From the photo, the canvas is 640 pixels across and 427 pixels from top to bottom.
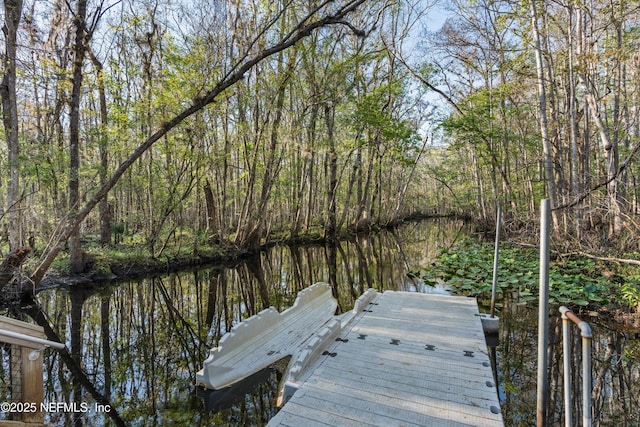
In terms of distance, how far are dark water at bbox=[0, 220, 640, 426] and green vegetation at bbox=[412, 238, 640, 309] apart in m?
0.76

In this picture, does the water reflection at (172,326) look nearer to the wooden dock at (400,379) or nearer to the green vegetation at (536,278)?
the wooden dock at (400,379)

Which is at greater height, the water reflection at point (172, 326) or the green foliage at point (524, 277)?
the green foliage at point (524, 277)

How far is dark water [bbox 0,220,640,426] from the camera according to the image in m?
3.72

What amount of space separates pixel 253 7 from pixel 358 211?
15.3m

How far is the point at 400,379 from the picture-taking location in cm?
354

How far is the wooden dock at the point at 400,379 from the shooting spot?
2.89m

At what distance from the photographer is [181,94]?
32.0ft

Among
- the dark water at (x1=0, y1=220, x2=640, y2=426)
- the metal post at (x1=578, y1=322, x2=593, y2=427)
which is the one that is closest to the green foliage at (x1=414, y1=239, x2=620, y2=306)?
the dark water at (x1=0, y1=220, x2=640, y2=426)

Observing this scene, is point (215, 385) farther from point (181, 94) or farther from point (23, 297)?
point (181, 94)

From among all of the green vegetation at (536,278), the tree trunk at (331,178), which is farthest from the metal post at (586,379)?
the tree trunk at (331,178)

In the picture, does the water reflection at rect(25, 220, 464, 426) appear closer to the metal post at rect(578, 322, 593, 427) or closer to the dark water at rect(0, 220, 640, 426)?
the dark water at rect(0, 220, 640, 426)

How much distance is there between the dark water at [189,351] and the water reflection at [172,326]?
0.02 m

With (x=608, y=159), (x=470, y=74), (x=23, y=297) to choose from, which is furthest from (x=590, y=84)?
(x=23, y=297)

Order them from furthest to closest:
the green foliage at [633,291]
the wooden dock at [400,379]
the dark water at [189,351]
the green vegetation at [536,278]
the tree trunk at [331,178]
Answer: the tree trunk at [331,178] → the green vegetation at [536,278] → the green foliage at [633,291] → the dark water at [189,351] → the wooden dock at [400,379]
